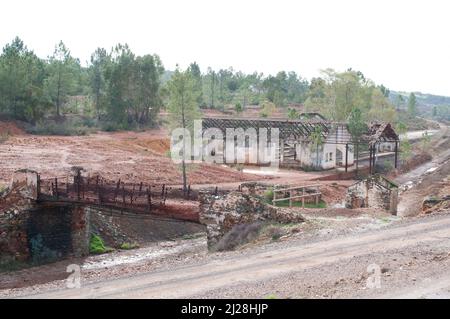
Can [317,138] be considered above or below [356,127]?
below

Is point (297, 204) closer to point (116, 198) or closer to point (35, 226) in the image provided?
point (116, 198)

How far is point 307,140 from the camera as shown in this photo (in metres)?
46.2

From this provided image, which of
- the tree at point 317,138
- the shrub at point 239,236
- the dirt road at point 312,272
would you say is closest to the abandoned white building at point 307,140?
the tree at point 317,138

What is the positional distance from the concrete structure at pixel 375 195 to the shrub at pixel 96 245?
1210cm

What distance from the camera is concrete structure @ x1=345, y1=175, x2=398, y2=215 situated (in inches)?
989

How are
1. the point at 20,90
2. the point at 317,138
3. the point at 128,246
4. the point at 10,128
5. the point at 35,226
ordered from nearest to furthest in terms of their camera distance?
the point at 35,226 < the point at 128,246 < the point at 317,138 < the point at 10,128 < the point at 20,90

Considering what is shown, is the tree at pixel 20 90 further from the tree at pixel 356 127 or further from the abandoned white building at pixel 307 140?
the tree at pixel 356 127

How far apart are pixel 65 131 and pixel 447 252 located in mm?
45460

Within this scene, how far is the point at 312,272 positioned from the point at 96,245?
1399cm

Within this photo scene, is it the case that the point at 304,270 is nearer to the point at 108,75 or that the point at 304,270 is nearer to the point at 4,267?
the point at 4,267

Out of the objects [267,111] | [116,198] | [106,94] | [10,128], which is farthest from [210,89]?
[116,198]

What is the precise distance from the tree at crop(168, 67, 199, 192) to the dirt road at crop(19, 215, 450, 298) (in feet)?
49.9

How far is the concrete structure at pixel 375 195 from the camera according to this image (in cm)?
2512

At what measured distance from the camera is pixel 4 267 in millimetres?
21312
